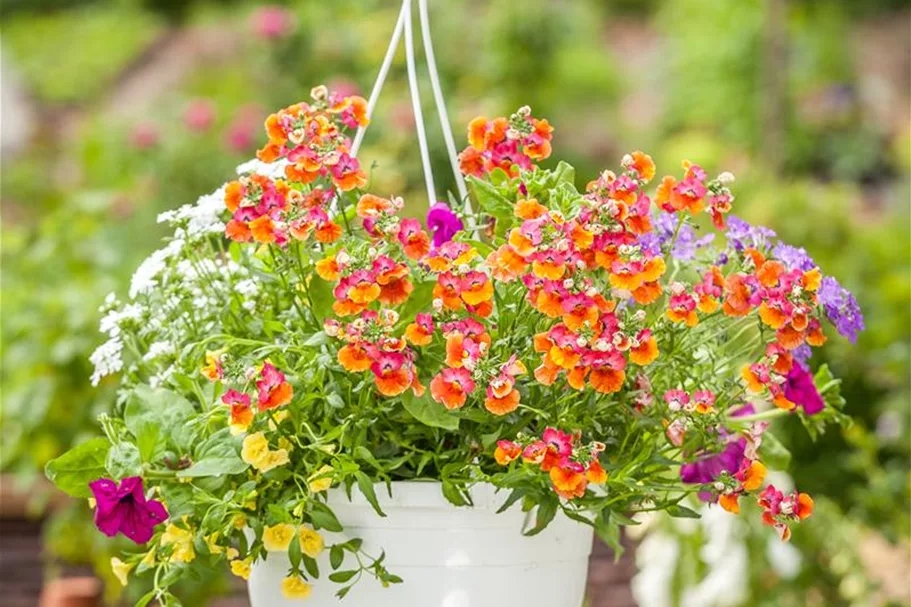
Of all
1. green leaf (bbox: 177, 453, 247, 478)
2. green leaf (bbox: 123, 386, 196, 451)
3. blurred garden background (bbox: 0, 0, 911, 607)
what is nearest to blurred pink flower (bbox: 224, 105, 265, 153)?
blurred garden background (bbox: 0, 0, 911, 607)

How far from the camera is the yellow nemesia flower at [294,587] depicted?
0.91 m

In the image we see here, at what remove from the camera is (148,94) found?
8.91 meters

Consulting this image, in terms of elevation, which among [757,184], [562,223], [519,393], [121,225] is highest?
[562,223]

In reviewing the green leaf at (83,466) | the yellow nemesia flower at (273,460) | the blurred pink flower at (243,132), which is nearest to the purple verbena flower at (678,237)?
the yellow nemesia flower at (273,460)

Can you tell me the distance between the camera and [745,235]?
3.16 ft

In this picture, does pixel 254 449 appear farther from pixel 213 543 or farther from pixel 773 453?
pixel 773 453

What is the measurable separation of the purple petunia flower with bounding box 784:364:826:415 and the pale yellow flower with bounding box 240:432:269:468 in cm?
39

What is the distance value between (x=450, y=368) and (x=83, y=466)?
282mm

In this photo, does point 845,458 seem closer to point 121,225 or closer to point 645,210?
point 645,210

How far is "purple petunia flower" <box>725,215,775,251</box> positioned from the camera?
0.96m

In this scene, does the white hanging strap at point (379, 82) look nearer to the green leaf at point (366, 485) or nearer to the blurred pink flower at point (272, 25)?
the green leaf at point (366, 485)

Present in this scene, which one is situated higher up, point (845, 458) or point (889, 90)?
Result: point (845, 458)

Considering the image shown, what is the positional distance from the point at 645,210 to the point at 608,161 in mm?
5951

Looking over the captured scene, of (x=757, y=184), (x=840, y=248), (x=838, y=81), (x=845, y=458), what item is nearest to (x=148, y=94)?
(x=838, y=81)
